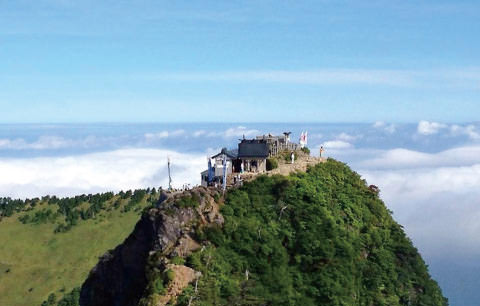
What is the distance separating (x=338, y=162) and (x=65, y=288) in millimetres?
88455

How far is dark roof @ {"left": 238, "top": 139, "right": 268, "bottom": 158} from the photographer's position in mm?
105375

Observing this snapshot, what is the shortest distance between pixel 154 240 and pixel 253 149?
82.7 ft

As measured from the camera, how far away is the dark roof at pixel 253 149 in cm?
10538

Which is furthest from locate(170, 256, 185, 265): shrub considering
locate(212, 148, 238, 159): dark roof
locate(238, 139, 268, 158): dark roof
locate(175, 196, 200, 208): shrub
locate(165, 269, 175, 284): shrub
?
locate(238, 139, 268, 158): dark roof

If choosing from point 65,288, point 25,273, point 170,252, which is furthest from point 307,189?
point 25,273

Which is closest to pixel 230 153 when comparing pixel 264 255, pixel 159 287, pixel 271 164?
pixel 271 164

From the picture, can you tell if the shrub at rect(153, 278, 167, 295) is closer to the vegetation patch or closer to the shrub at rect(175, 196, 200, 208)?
the vegetation patch

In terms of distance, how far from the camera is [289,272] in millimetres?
86062

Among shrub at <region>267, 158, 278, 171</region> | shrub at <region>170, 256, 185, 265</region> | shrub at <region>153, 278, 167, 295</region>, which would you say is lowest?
shrub at <region>153, 278, 167, 295</region>

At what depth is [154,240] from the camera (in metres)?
86.1

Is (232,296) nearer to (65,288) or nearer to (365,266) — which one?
(365,266)

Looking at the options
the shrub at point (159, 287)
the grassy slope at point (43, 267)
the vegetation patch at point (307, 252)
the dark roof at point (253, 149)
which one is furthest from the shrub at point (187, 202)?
the grassy slope at point (43, 267)

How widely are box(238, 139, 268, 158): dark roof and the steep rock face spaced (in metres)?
13.7

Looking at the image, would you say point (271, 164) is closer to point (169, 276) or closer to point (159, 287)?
point (169, 276)
